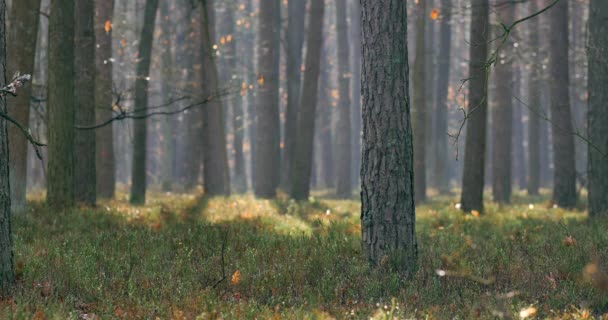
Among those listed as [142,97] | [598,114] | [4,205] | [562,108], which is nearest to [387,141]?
[4,205]

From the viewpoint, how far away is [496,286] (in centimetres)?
711

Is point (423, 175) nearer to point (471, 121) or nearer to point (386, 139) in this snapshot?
point (471, 121)

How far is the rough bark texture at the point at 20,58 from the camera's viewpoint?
1089cm

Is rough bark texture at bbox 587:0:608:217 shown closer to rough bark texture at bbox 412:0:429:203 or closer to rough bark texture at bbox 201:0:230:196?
rough bark texture at bbox 412:0:429:203

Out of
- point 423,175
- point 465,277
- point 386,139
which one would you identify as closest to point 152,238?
point 386,139

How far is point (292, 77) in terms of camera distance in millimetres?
24562

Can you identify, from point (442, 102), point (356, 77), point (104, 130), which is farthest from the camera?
point (356, 77)

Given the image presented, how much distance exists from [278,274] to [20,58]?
247 inches

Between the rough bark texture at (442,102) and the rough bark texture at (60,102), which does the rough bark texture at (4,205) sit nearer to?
the rough bark texture at (60,102)

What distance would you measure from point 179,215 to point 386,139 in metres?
5.62

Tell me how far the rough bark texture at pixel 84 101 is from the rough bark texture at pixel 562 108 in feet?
37.7

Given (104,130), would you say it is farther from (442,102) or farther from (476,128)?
(442,102)

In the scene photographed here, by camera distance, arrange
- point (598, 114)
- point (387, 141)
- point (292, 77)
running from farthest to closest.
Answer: point (292, 77)
point (598, 114)
point (387, 141)

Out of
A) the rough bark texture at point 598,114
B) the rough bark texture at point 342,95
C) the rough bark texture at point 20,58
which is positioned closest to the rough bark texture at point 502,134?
the rough bark texture at point 598,114
